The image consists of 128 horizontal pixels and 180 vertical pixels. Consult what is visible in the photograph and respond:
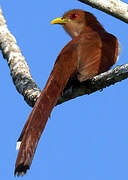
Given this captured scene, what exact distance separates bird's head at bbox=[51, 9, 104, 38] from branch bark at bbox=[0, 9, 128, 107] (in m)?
1.06

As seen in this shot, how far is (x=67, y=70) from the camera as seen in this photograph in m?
5.26

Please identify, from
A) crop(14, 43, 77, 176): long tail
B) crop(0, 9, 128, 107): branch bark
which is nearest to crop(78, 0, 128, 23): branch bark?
crop(0, 9, 128, 107): branch bark

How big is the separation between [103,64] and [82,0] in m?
1.39

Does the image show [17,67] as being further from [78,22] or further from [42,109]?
[78,22]

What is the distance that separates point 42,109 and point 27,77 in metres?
1.06

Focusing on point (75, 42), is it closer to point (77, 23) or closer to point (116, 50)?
point (116, 50)

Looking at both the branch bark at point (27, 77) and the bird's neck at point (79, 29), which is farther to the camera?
the bird's neck at point (79, 29)

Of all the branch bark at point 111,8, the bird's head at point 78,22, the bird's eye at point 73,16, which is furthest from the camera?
the bird's eye at point 73,16

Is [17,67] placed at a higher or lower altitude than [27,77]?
higher

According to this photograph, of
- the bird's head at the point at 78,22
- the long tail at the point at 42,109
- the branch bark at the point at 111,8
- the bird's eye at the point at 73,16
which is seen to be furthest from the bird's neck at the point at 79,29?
the branch bark at the point at 111,8

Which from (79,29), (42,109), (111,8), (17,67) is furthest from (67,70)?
(79,29)

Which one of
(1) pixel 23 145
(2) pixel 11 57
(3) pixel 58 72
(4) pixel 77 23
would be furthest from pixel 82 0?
(4) pixel 77 23

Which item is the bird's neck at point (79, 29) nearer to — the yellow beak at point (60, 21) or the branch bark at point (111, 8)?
the yellow beak at point (60, 21)

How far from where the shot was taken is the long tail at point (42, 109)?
4188 millimetres
